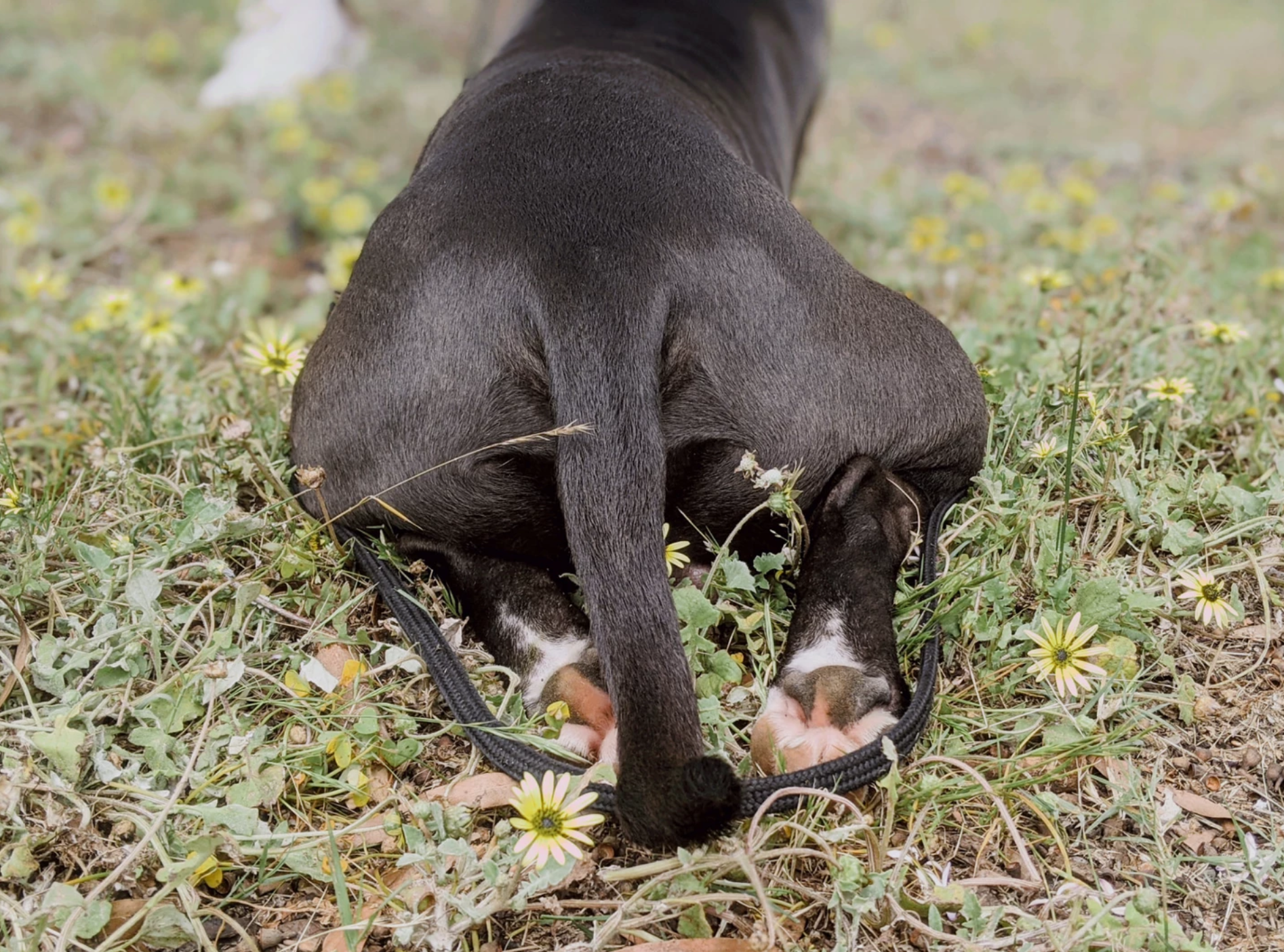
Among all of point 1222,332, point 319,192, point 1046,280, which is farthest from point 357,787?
point 319,192

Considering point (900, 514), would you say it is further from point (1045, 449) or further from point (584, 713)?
point (584, 713)

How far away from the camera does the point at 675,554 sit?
2.06 m

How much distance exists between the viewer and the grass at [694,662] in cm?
164

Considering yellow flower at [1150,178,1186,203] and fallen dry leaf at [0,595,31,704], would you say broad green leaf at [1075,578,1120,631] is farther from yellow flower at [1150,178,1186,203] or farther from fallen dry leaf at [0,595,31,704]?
yellow flower at [1150,178,1186,203]

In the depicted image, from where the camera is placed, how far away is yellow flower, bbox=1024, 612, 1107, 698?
1.88 metres

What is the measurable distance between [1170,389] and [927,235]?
4.53ft

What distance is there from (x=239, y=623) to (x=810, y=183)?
11.2 ft

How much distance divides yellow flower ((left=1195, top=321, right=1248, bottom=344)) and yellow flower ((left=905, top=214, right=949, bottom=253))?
111cm

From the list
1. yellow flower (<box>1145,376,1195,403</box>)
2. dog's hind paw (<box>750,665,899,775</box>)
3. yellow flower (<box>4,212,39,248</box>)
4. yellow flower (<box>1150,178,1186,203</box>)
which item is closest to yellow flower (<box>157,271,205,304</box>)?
yellow flower (<box>4,212,39,248</box>)

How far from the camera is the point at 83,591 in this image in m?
2.06

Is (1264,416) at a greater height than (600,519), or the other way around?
(600,519)

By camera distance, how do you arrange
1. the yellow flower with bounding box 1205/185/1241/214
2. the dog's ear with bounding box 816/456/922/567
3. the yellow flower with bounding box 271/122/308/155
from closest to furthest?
the dog's ear with bounding box 816/456/922/567, the yellow flower with bounding box 1205/185/1241/214, the yellow flower with bounding box 271/122/308/155

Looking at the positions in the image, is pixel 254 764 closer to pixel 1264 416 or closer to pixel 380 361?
pixel 380 361

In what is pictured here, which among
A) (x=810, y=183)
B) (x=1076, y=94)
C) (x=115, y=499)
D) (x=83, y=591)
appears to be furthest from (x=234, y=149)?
(x=1076, y=94)
